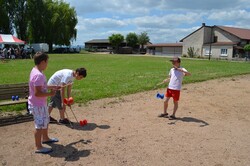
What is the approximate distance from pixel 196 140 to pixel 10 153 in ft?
→ 11.0

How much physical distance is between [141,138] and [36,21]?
57.8m

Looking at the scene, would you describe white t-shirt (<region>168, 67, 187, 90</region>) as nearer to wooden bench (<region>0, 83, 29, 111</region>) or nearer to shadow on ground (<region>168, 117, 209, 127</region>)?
shadow on ground (<region>168, 117, 209, 127</region>)

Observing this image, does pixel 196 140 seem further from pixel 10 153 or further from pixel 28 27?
pixel 28 27

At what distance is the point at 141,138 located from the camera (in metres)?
5.55

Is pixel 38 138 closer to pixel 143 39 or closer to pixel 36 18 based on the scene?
pixel 36 18

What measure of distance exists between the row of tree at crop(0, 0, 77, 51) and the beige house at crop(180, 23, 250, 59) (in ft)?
94.2

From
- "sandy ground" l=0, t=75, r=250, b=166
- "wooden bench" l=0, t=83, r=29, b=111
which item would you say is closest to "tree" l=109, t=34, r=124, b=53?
"sandy ground" l=0, t=75, r=250, b=166

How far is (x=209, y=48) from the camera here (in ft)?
203

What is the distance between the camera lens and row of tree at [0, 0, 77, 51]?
57062mm

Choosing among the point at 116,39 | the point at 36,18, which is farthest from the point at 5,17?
the point at 116,39

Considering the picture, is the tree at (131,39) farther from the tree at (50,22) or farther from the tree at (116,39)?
the tree at (50,22)

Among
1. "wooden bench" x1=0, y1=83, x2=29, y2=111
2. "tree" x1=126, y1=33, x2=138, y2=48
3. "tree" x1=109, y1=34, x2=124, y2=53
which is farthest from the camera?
"tree" x1=126, y1=33, x2=138, y2=48

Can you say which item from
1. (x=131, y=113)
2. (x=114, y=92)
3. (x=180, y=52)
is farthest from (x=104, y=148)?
(x=180, y=52)

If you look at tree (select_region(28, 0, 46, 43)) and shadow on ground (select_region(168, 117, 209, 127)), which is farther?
tree (select_region(28, 0, 46, 43))
